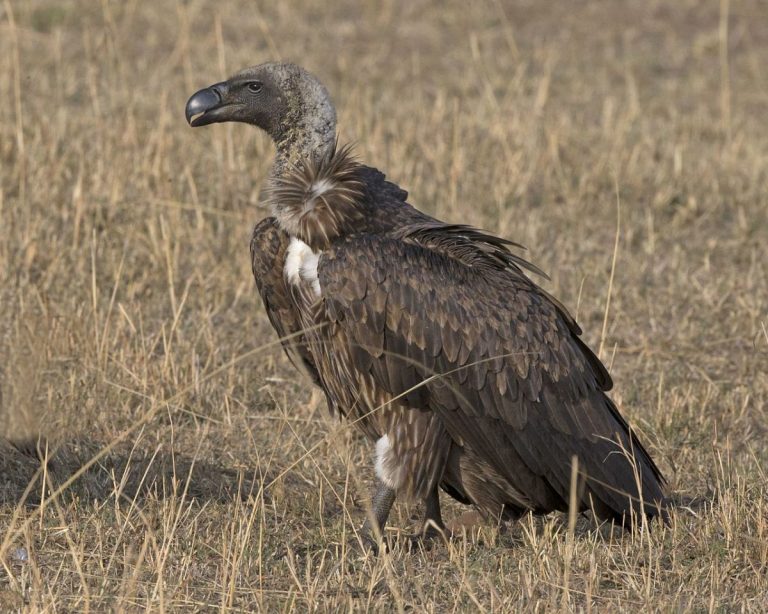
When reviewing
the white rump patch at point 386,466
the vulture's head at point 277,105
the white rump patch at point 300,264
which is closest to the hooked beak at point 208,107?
the vulture's head at point 277,105

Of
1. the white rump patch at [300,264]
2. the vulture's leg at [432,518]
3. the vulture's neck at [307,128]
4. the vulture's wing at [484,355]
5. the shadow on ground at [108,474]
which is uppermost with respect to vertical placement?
the vulture's neck at [307,128]

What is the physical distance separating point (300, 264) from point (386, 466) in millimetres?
756

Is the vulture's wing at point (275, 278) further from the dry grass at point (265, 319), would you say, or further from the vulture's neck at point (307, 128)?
the vulture's neck at point (307, 128)

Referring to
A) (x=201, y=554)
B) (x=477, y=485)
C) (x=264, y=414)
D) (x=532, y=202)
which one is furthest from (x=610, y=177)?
(x=201, y=554)

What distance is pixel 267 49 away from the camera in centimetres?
1223

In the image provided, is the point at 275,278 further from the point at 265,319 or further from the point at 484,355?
the point at 265,319

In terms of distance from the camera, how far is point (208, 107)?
561cm

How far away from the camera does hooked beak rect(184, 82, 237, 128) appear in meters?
5.56

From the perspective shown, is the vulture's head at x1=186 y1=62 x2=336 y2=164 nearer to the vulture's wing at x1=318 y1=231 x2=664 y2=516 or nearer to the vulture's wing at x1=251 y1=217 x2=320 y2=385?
the vulture's wing at x1=251 y1=217 x2=320 y2=385

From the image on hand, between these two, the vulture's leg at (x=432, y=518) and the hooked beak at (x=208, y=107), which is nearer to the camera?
the vulture's leg at (x=432, y=518)

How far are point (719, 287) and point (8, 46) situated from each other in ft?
18.5

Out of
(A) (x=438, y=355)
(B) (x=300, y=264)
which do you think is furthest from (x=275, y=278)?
(A) (x=438, y=355)

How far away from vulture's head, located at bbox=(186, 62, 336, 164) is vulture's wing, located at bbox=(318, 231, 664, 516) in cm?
80

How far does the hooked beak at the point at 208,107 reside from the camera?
18.2 feet
